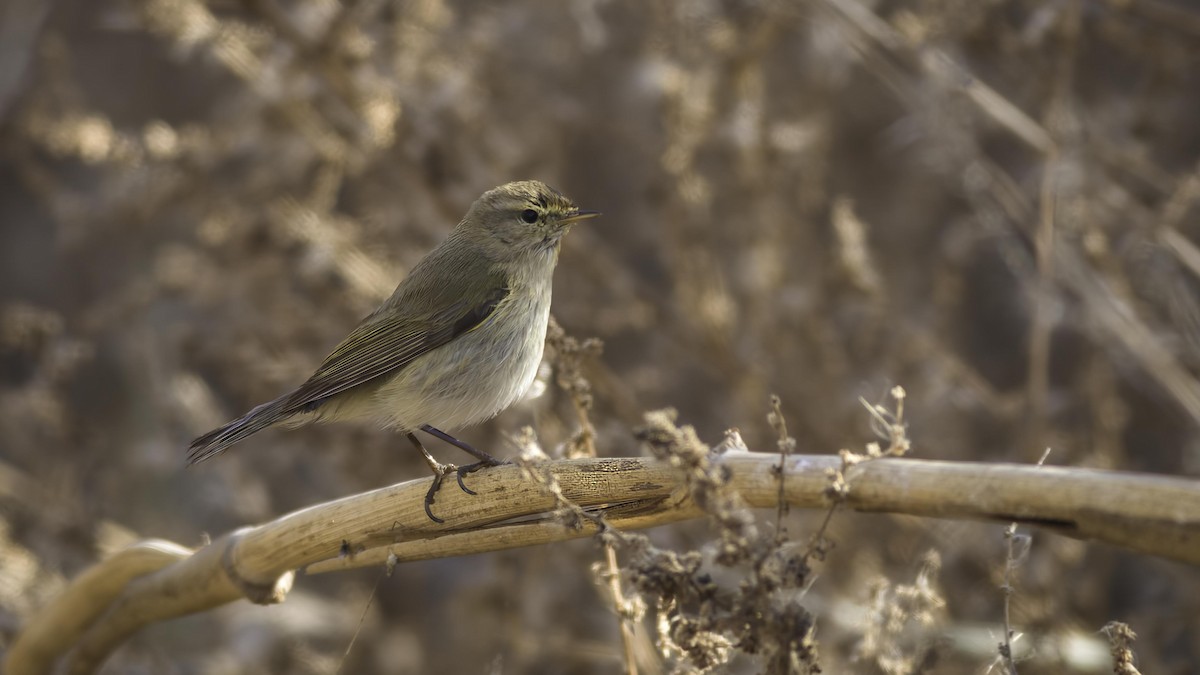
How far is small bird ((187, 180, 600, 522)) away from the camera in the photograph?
328 cm

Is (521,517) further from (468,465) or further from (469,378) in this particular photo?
(469,378)

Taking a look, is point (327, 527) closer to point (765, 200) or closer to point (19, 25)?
point (765, 200)

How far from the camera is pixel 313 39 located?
4.40m

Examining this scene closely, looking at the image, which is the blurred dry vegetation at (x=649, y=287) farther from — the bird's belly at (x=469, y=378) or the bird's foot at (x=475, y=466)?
the bird's foot at (x=475, y=466)

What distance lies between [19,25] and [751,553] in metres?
6.11

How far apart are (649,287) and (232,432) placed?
2536 mm

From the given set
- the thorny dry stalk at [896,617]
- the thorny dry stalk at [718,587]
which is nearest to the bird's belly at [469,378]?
the thorny dry stalk at [896,617]

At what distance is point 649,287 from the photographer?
5121 mm

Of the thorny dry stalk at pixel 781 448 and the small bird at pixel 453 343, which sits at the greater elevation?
the thorny dry stalk at pixel 781 448

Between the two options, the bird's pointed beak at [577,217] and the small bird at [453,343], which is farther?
the bird's pointed beak at [577,217]

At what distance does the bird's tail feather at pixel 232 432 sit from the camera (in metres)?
2.89

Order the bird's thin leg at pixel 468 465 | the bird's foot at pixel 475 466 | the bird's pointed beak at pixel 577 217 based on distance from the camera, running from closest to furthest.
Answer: the bird's thin leg at pixel 468 465
the bird's foot at pixel 475 466
the bird's pointed beak at pixel 577 217

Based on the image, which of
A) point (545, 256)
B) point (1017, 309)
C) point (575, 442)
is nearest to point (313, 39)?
point (545, 256)

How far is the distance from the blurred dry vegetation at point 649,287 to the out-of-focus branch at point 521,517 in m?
1.55
